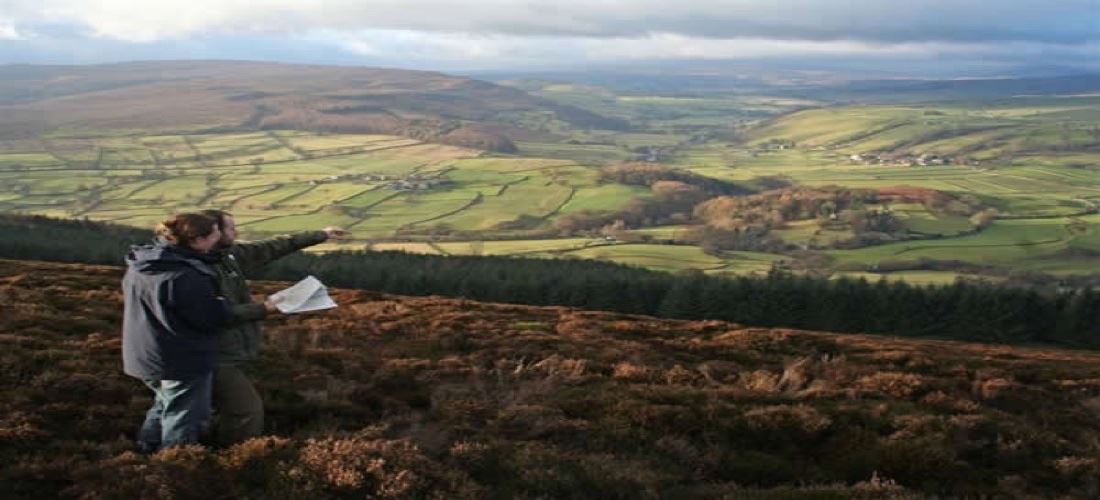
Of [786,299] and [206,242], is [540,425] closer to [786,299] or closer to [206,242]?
[206,242]

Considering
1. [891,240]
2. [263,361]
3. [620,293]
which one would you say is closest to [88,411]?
[263,361]

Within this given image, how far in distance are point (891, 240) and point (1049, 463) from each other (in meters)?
92.2

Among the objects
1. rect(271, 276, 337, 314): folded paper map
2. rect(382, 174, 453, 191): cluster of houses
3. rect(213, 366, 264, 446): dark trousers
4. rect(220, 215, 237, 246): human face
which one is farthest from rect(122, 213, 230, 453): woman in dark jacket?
rect(382, 174, 453, 191): cluster of houses

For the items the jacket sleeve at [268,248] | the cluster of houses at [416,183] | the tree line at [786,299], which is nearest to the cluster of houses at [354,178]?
the cluster of houses at [416,183]

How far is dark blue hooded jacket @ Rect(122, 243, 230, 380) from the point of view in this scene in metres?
7.54

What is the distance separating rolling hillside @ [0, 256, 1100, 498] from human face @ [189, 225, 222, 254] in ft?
6.77

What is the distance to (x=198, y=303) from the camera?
759cm

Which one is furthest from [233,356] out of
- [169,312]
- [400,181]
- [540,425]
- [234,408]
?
[400,181]

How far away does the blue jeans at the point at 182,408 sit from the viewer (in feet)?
26.4

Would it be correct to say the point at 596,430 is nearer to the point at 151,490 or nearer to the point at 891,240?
the point at 151,490

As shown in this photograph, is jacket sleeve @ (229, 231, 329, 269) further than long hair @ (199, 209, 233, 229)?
Yes

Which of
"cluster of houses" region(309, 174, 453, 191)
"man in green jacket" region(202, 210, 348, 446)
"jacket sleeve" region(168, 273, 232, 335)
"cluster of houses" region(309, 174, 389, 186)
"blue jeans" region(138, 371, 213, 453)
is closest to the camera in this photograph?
"jacket sleeve" region(168, 273, 232, 335)

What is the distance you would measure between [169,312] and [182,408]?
47.6 inches

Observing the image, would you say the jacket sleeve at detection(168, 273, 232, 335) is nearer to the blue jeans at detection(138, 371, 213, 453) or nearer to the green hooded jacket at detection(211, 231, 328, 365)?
the green hooded jacket at detection(211, 231, 328, 365)
